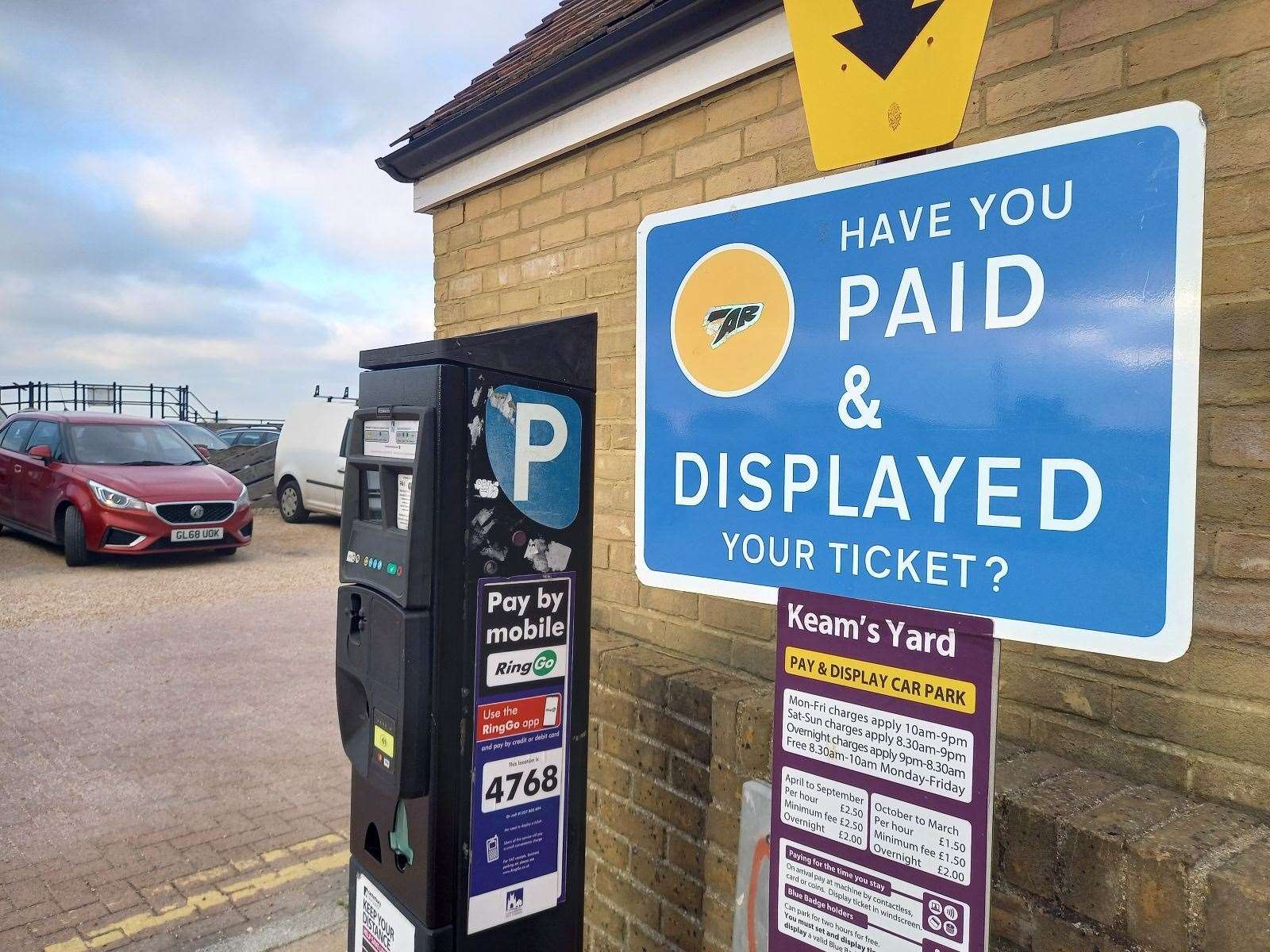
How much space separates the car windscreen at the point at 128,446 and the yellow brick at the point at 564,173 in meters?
9.07

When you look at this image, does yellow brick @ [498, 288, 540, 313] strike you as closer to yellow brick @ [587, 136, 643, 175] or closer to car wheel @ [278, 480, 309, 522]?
yellow brick @ [587, 136, 643, 175]

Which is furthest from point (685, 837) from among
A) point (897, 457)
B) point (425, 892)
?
point (897, 457)

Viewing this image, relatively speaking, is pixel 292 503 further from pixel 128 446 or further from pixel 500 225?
pixel 500 225

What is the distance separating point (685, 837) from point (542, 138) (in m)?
2.65

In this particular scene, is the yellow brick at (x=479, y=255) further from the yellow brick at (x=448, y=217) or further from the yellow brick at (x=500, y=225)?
the yellow brick at (x=448, y=217)

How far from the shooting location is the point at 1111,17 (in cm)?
195

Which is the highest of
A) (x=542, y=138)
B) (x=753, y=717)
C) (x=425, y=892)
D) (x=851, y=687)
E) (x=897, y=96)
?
(x=542, y=138)

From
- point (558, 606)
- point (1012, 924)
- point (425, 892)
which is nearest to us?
point (1012, 924)

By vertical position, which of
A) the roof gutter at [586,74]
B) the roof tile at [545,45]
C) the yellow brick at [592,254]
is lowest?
the yellow brick at [592,254]

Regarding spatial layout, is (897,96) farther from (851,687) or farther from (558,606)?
(558,606)

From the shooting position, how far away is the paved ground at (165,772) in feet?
10.9

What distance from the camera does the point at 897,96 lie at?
1146 millimetres

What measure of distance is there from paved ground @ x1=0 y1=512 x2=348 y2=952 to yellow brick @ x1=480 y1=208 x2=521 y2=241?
2.80 meters

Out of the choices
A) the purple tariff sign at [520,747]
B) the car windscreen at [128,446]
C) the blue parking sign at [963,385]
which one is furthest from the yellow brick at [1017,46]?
the car windscreen at [128,446]
